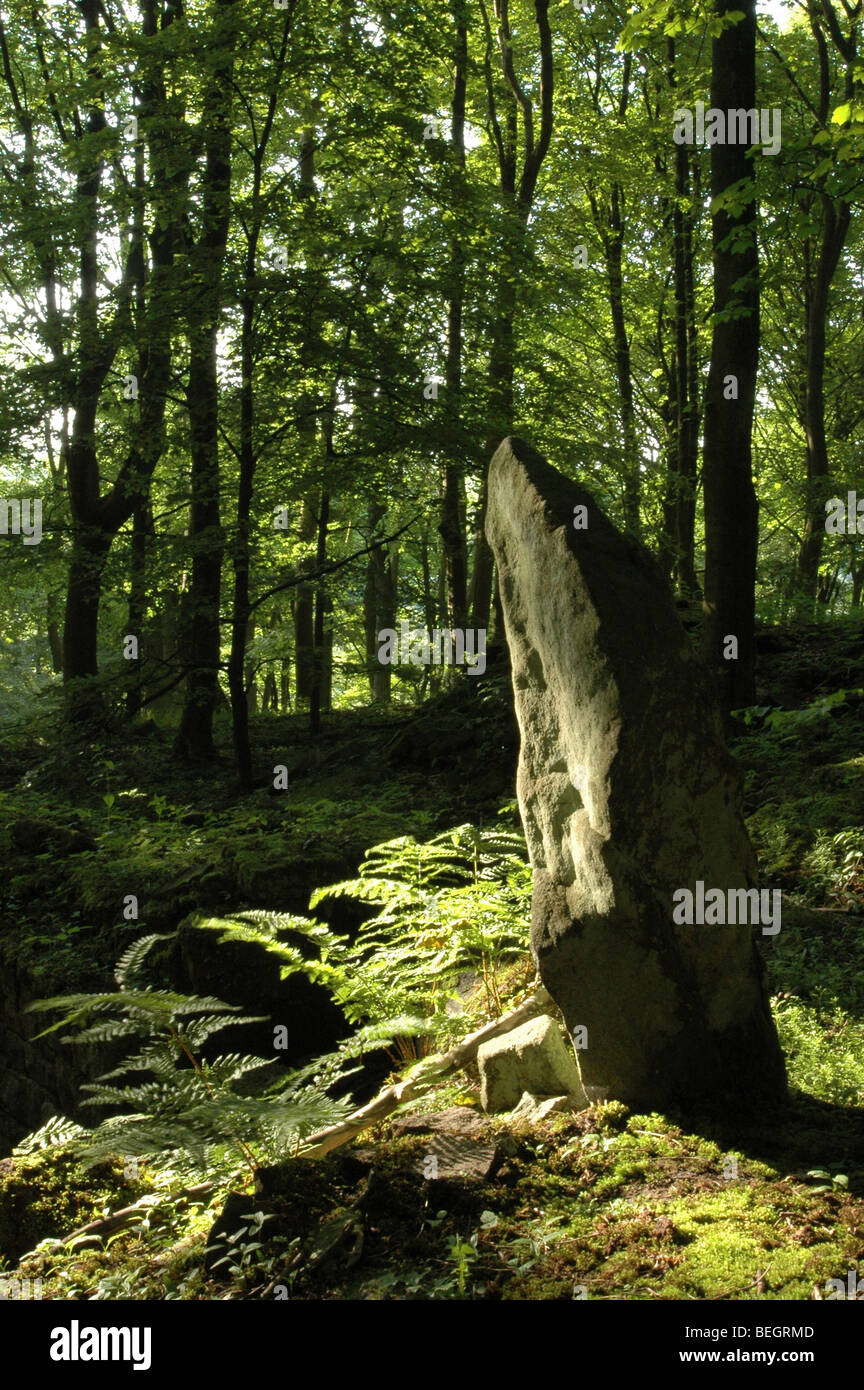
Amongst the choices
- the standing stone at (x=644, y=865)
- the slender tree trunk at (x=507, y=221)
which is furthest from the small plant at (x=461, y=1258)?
the slender tree trunk at (x=507, y=221)

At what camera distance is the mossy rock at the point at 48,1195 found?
13.9 ft

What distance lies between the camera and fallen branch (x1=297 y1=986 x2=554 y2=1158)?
4.33 metres

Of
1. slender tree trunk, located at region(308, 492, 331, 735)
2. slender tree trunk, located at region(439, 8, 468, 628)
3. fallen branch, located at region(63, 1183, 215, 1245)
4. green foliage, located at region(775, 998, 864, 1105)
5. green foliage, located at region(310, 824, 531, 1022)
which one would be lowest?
fallen branch, located at region(63, 1183, 215, 1245)

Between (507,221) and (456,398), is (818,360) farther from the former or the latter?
(456,398)

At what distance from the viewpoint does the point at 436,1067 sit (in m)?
4.58

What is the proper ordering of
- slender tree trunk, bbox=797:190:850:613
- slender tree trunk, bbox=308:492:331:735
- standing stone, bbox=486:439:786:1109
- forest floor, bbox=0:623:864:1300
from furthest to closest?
slender tree trunk, bbox=797:190:850:613 < slender tree trunk, bbox=308:492:331:735 < standing stone, bbox=486:439:786:1109 < forest floor, bbox=0:623:864:1300

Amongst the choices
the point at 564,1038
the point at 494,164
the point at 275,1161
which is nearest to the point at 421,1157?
the point at 275,1161

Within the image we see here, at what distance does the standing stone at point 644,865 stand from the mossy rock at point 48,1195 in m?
2.36

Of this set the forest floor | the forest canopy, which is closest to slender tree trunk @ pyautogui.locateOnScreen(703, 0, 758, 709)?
the forest canopy

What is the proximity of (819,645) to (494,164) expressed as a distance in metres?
13.8

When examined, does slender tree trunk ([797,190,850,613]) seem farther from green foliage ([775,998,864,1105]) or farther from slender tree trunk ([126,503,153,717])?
green foliage ([775,998,864,1105])

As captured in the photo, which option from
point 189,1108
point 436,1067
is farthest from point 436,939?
point 189,1108

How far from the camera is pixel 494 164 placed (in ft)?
64.1

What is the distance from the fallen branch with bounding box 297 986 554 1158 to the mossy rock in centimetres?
114
